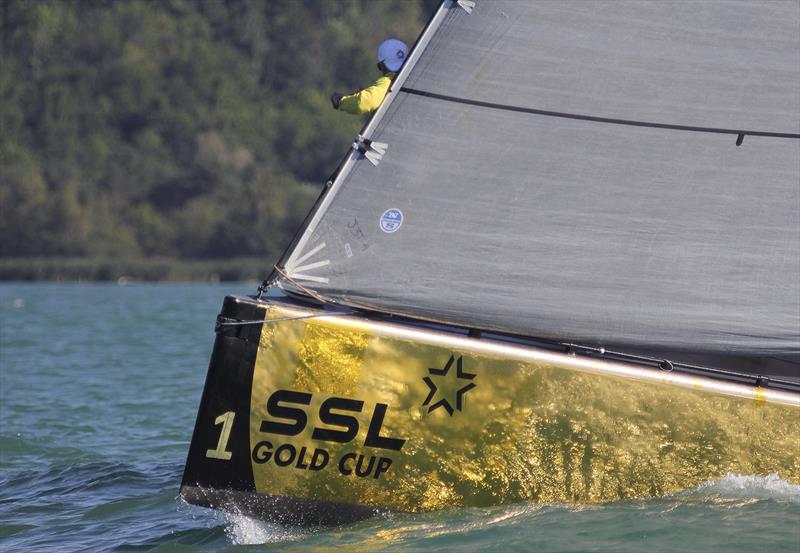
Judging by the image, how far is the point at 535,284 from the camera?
20.4ft

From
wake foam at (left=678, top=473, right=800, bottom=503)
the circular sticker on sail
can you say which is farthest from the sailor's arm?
wake foam at (left=678, top=473, right=800, bottom=503)

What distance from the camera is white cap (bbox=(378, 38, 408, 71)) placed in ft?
21.3

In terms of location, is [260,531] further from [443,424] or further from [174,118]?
[174,118]

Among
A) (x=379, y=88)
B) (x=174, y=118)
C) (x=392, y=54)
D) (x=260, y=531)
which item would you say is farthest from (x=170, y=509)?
(x=174, y=118)

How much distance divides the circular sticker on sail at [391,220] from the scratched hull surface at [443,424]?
0.43 m

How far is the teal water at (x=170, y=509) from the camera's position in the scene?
5.96 metres

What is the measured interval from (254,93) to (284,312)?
78594 millimetres

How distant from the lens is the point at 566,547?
19.2 ft

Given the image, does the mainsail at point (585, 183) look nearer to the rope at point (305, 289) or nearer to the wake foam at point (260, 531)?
the rope at point (305, 289)

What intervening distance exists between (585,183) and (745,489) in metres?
1.51

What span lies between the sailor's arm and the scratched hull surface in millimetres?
924

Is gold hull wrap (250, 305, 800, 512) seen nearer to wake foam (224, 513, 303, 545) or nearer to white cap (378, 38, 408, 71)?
wake foam (224, 513, 303, 545)

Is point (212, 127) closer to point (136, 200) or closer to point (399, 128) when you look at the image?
point (136, 200)

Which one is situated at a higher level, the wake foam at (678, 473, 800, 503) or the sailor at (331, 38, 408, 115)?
the sailor at (331, 38, 408, 115)
